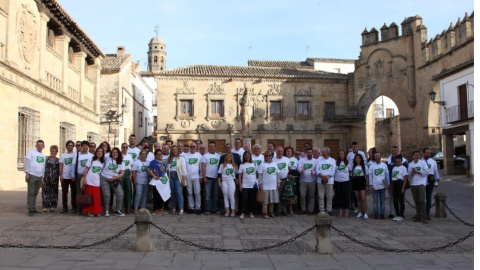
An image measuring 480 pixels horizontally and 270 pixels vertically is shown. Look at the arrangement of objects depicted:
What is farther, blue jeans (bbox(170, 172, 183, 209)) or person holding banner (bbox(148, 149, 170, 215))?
blue jeans (bbox(170, 172, 183, 209))

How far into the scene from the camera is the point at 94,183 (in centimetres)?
912

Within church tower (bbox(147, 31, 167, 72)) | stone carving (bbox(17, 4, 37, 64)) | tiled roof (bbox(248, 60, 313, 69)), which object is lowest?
stone carving (bbox(17, 4, 37, 64))

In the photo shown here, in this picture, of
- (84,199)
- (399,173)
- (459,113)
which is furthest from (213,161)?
(459,113)

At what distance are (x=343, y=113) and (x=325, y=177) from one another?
24801mm

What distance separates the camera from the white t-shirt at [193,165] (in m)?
9.62

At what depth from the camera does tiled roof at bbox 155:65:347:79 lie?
3238 cm

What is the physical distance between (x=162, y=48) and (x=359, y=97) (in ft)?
147

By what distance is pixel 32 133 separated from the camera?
648 inches

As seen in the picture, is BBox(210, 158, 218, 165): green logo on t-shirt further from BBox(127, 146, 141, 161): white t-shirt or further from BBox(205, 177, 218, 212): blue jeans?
BBox(127, 146, 141, 161): white t-shirt

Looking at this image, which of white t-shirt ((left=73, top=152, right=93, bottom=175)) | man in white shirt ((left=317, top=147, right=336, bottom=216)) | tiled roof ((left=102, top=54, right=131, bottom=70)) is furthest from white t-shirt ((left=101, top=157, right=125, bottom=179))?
tiled roof ((left=102, top=54, right=131, bottom=70))

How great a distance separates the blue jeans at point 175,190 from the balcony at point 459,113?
1741 cm

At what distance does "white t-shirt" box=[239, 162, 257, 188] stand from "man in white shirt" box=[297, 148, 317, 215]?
138cm

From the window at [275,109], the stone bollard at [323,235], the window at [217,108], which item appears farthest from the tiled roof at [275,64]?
the stone bollard at [323,235]

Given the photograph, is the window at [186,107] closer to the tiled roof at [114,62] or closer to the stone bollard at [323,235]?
the tiled roof at [114,62]
